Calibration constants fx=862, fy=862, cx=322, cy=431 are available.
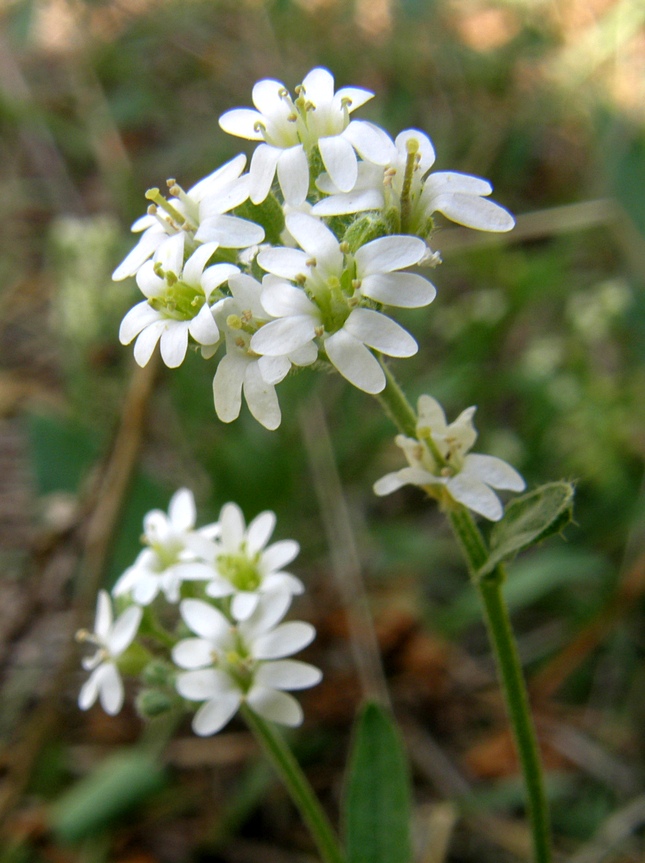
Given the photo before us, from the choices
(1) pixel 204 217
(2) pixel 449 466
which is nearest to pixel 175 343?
(1) pixel 204 217

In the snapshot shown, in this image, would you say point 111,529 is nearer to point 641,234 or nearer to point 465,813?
point 465,813

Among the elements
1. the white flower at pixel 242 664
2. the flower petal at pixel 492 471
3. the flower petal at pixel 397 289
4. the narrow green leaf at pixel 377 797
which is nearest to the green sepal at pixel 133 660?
the white flower at pixel 242 664

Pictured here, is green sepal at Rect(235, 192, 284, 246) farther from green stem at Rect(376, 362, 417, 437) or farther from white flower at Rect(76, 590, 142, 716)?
white flower at Rect(76, 590, 142, 716)

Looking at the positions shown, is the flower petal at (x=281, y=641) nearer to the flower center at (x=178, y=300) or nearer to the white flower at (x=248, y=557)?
the white flower at (x=248, y=557)

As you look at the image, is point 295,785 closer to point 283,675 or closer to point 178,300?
point 283,675

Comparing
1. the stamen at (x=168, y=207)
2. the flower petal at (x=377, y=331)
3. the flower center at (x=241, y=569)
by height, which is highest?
the stamen at (x=168, y=207)
